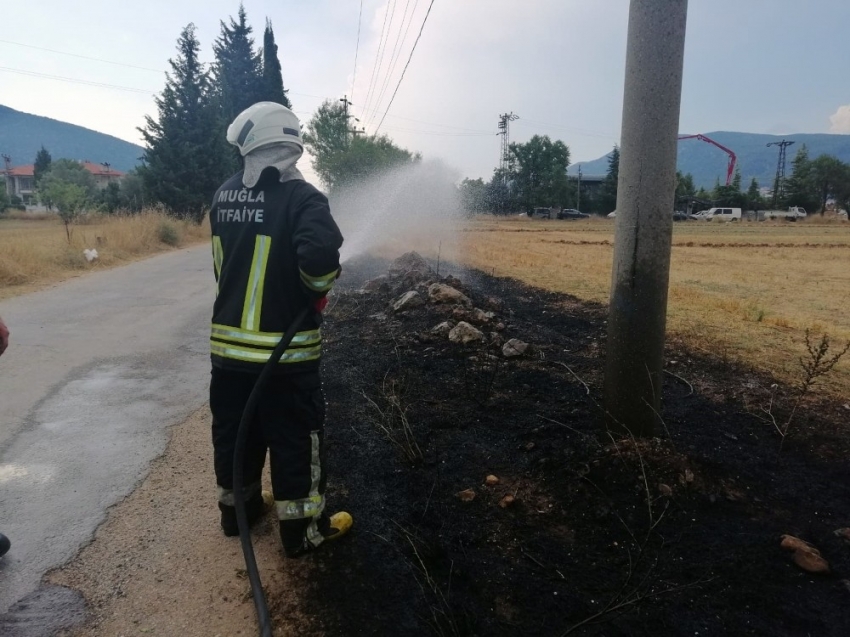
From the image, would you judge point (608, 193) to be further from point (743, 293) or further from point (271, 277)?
point (271, 277)

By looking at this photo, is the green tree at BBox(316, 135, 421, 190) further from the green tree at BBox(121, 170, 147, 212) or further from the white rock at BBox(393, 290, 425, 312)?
the white rock at BBox(393, 290, 425, 312)

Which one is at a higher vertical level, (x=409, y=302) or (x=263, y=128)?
(x=263, y=128)

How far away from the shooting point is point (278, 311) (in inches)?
105

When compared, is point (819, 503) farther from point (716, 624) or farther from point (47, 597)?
point (47, 597)

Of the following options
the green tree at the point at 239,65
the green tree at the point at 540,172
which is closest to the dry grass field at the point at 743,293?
the green tree at the point at 239,65

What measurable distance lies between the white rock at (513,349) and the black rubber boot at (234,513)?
2.73 metres

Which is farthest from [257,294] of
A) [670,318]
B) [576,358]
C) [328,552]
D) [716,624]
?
[670,318]

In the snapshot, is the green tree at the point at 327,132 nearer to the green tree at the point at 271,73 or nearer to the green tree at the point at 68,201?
the green tree at the point at 271,73

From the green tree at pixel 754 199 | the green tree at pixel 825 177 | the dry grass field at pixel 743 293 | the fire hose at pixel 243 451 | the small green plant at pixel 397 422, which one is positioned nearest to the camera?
the fire hose at pixel 243 451

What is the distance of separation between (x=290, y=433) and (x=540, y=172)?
8332cm

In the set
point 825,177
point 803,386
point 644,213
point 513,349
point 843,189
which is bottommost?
point 513,349

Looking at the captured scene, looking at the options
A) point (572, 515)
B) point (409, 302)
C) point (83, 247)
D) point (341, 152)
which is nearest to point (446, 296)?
point (409, 302)

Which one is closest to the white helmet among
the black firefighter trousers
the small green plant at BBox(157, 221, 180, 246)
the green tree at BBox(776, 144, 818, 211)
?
the black firefighter trousers

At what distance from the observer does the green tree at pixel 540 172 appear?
79.4m
